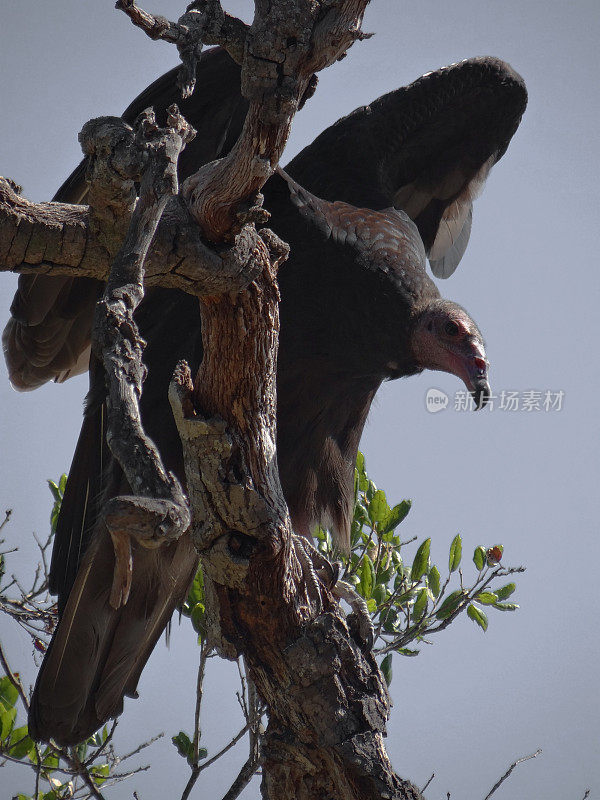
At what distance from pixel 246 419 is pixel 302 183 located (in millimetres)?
1534

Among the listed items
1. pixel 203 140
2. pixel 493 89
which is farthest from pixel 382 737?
pixel 493 89

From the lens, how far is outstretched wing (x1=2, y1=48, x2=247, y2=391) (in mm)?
2676

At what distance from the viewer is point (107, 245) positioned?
6.07 ft

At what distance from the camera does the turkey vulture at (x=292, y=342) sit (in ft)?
8.45

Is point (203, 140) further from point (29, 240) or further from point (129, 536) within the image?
point (129, 536)

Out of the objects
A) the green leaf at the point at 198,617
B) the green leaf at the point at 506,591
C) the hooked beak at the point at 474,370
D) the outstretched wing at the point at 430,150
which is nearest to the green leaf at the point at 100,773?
the green leaf at the point at 198,617

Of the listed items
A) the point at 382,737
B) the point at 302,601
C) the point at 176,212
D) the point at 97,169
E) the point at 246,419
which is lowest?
the point at 382,737

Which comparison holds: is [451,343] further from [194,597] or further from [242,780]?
[242,780]

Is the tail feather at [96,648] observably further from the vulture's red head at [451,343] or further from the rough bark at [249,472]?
the vulture's red head at [451,343]

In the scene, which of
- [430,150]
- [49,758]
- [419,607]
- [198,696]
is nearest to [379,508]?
[419,607]

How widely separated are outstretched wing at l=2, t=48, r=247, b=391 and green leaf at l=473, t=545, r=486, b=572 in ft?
4.81

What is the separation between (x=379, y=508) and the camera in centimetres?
304

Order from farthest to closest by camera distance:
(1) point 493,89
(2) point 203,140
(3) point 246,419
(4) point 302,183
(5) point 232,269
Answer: (1) point 493,89
(4) point 302,183
(2) point 203,140
(3) point 246,419
(5) point 232,269

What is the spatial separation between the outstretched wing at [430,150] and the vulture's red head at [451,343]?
481mm
